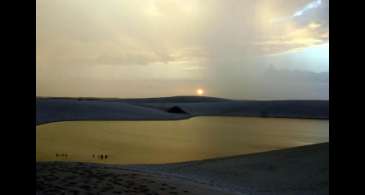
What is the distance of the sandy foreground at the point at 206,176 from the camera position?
5.92 metres

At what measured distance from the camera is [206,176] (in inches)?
343

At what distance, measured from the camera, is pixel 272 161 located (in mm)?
10453

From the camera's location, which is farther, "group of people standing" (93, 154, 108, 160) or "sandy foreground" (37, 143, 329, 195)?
"group of people standing" (93, 154, 108, 160)

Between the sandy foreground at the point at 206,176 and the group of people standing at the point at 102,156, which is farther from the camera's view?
the group of people standing at the point at 102,156

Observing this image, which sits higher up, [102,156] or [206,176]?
[102,156]

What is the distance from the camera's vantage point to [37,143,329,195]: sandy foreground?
19.4 feet

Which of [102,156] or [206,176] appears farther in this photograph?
[102,156]
